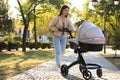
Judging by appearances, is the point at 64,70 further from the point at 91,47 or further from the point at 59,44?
the point at 91,47

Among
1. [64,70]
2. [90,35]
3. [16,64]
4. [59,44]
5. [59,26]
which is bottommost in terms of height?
[16,64]

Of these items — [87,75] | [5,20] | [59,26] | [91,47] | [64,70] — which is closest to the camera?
[91,47]

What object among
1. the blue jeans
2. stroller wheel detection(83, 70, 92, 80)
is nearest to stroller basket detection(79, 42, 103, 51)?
stroller wheel detection(83, 70, 92, 80)

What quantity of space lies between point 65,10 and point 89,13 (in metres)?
57.1

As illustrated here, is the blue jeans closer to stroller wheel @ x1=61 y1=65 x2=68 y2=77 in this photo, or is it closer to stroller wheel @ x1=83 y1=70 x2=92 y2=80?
stroller wheel @ x1=61 y1=65 x2=68 y2=77

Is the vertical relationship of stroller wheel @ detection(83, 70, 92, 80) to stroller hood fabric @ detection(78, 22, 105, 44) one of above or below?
→ below

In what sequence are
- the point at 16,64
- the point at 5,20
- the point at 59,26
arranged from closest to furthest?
the point at 59,26, the point at 16,64, the point at 5,20

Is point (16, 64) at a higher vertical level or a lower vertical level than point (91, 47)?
lower

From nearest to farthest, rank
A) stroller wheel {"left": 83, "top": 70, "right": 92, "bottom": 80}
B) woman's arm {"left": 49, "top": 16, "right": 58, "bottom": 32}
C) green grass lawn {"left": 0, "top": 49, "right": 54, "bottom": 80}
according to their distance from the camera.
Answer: stroller wheel {"left": 83, "top": 70, "right": 92, "bottom": 80} → woman's arm {"left": 49, "top": 16, "right": 58, "bottom": 32} → green grass lawn {"left": 0, "top": 49, "right": 54, "bottom": 80}

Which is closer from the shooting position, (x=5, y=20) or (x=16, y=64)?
(x=16, y=64)

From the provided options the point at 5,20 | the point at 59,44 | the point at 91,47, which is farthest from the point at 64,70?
the point at 5,20

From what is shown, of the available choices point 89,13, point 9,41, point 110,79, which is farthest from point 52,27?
point 89,13

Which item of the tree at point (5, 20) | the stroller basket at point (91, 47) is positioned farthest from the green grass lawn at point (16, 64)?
the tree at point (5, 20)

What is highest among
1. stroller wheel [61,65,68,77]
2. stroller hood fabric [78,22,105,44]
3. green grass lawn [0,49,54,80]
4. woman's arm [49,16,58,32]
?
woman's arm [49,16,58,32]
